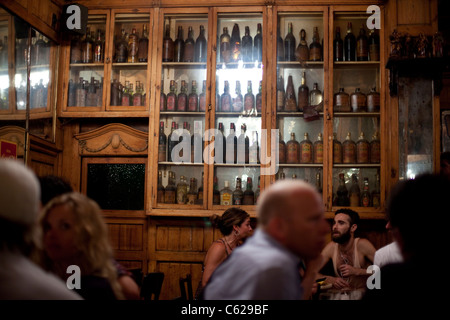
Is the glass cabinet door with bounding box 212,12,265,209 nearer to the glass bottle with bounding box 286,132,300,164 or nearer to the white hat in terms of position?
the glass bottle with bounding box 286,132,300,164

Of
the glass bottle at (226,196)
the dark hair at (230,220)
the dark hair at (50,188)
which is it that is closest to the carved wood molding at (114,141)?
the glass bottle at (226,196)

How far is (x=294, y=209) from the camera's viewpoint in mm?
1276

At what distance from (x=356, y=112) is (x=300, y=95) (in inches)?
20.9

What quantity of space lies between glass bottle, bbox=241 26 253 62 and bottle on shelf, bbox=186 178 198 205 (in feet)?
4.05

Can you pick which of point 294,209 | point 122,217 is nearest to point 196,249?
point 122,217

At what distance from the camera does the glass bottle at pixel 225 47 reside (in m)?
4.42

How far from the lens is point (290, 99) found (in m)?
4.38

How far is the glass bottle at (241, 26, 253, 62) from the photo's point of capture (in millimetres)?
4426

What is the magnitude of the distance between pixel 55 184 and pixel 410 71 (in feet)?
10.2

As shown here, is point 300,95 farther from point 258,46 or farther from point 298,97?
point 258,46

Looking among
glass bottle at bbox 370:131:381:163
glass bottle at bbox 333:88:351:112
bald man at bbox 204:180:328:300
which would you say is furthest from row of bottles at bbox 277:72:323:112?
bald man at bbox 204:180:328:300

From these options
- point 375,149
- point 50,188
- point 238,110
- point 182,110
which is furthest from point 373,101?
point 50,188

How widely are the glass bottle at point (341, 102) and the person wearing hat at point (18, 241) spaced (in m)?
3.52

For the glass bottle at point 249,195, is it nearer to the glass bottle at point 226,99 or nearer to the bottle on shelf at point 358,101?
the glass bottle at point 226,99
